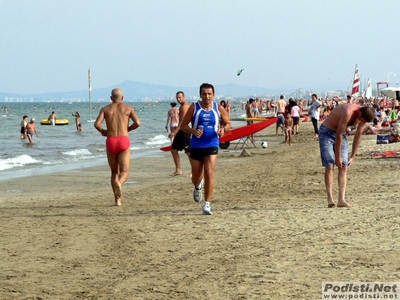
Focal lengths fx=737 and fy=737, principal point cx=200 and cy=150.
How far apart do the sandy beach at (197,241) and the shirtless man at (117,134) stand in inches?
18.1

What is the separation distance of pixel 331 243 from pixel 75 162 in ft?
46.4

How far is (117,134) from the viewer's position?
928 cm

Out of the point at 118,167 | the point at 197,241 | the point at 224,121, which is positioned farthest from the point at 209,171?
the point at 118,167

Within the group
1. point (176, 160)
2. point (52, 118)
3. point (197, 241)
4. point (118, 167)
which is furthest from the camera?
point (52, 118)

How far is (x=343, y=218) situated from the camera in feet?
25.0

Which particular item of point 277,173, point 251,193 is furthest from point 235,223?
point 277,173

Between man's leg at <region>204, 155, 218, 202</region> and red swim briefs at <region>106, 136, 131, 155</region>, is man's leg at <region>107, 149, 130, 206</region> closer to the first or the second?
red swim briefs at <region>106, 136, 131, 155</region>

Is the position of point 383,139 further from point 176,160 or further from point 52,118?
point 52,118

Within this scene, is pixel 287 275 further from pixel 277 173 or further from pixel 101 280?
pixel 277 173

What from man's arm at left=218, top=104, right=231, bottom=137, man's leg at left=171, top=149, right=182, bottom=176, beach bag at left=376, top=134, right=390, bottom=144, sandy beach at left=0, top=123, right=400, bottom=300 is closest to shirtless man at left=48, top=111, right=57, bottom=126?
beach bag at left=376, top=134, right=390, bottom=144

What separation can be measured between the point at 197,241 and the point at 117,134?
293 cm

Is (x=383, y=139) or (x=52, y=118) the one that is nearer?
(x=383, y=139)

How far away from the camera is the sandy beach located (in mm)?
5180

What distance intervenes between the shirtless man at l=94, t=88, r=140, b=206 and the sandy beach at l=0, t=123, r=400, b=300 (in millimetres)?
459
